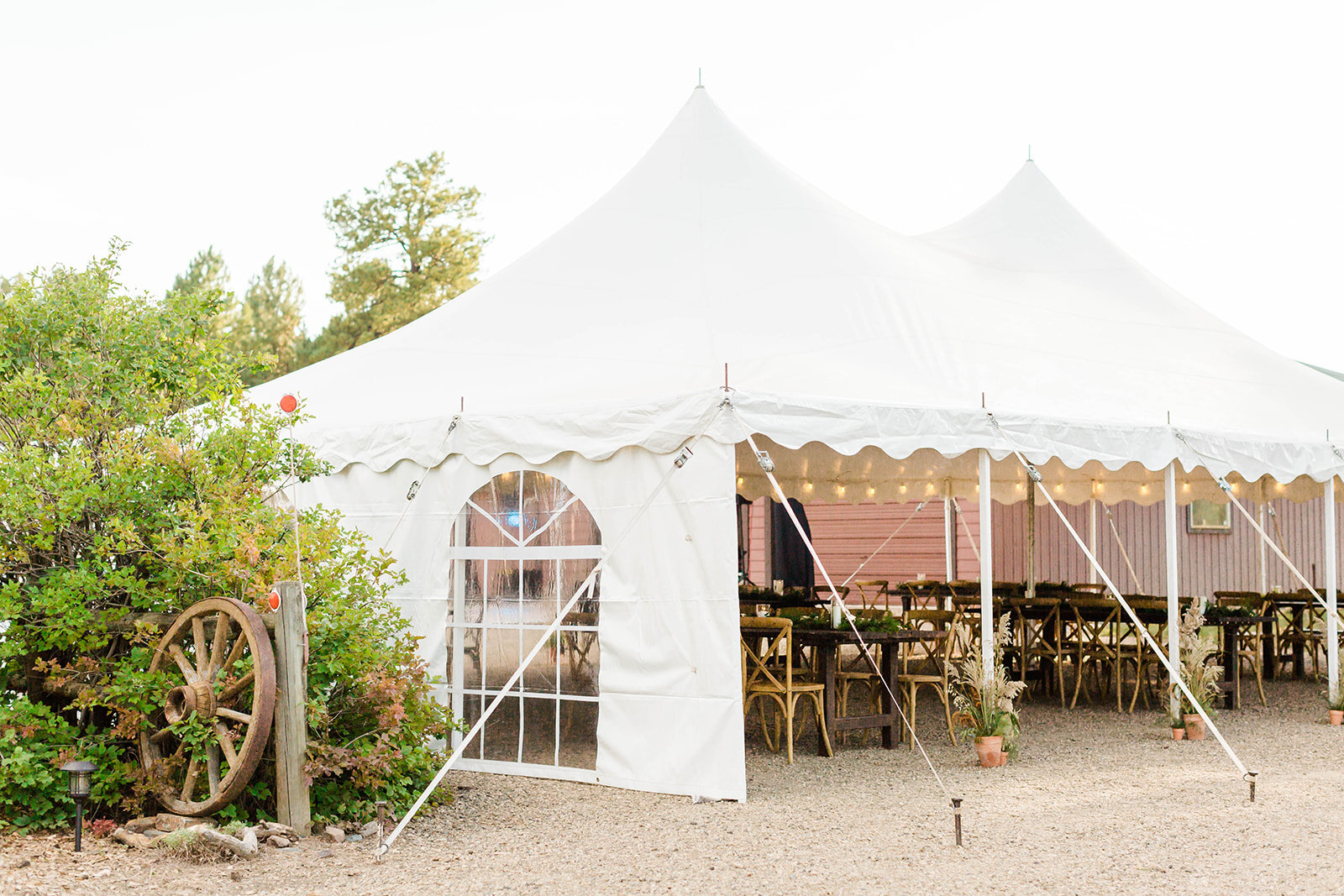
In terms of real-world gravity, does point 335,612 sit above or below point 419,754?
above

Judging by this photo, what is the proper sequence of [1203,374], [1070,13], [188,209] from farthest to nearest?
1. [188,209]
2. [1070,13]
3. [1203,374]

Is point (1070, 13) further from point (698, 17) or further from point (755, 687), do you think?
point (755, 687)

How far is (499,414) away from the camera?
266 inches

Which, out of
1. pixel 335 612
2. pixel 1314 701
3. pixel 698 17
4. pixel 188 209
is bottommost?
pixel 1314 701

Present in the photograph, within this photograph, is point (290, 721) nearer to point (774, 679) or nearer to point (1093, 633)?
point (774, 679)

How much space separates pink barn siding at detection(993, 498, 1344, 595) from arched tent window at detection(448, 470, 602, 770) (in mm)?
11079

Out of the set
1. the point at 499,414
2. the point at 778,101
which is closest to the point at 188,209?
the point at 778,101

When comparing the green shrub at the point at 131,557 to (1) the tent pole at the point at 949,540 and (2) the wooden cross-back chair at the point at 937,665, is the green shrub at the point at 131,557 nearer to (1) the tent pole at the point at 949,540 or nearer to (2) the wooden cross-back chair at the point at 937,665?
(2) the wooden cross-back chair at the point at 937,665

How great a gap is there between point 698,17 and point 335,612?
647 centimetres

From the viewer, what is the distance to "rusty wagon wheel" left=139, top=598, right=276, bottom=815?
16.6ft

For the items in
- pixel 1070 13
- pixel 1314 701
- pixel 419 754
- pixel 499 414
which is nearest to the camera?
pixel 419 754

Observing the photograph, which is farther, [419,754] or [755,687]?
[755,687]

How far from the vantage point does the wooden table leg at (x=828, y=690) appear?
23.9 ft

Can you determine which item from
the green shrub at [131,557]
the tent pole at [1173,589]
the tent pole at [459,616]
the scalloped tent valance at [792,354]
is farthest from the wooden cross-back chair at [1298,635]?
the green shrub at [131,557]
